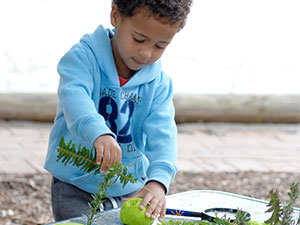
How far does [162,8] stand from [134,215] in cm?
60

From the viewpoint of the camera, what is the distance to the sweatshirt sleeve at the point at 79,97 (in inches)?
55.6

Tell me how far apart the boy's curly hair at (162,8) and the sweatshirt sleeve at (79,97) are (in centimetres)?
21

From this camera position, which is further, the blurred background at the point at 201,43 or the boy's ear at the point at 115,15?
the blurred background at the point at 201,43

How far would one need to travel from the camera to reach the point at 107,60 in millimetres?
1787

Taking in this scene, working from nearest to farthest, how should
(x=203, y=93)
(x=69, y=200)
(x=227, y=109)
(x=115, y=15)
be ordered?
(x=115, y=15)
(x=69, y=200)
(x=227, y=109)
(x=203, y=93)

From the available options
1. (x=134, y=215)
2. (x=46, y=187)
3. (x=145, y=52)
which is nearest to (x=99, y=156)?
(x=134, y=215)

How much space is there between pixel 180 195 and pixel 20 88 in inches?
153

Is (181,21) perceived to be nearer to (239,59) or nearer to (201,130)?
(201,130)

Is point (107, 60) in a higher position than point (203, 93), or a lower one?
higher

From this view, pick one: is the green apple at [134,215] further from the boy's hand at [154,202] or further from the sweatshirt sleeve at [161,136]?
the sweatshirt sleeve at [161,136]

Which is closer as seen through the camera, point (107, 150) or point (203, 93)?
point (107, 150)

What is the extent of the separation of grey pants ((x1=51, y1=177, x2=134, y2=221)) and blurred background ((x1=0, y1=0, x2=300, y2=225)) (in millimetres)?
1017

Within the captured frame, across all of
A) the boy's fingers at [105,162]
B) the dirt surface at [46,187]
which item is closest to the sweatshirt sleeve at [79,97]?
the boy's fingers at [105,162]

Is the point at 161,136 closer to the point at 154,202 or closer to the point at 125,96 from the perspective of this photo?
the point at 125,96
